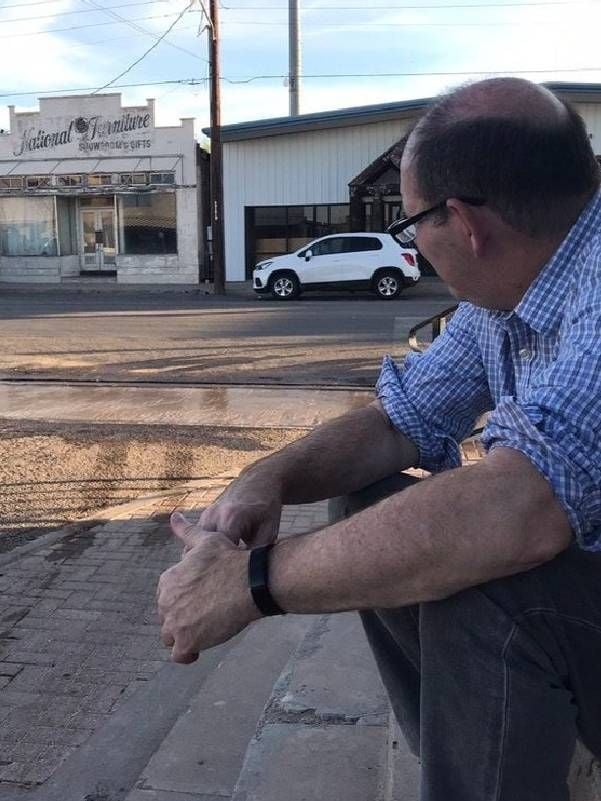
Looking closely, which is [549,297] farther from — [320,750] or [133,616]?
[133,616]

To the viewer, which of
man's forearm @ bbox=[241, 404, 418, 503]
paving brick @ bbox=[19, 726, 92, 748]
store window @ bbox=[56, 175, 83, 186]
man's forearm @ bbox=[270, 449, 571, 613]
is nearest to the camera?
man's forearm @ bbox=[270, 449, 571, 613]

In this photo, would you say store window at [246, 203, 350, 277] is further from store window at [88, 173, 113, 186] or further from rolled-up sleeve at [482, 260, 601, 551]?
rolled-up sleeve at [482, 260, 601, 551]

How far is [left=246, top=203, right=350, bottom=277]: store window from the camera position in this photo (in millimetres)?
28531

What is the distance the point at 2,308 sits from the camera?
1956cm

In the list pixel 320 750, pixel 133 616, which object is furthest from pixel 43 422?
pixel 320 750

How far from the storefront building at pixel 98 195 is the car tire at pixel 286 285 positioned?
23.6 ft

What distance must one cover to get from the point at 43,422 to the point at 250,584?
20.4 feet

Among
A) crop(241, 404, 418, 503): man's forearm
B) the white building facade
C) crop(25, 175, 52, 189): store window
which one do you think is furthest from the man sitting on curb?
crop(25, 175, 52, 189): store window

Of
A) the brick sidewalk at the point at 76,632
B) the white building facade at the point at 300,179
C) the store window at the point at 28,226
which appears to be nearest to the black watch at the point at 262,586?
the brick sidewalk at the point at 76,632

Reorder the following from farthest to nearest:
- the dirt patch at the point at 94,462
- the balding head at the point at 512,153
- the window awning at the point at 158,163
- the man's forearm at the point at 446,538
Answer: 1. the window awning at the point at 158,163
2. the dirt patch at the point at 94,462
3. the balding head at the point at 512,153
4. the man's forearm at the point at 446,538

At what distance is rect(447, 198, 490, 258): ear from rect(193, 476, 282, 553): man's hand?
787mm

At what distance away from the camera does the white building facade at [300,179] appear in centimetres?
2758

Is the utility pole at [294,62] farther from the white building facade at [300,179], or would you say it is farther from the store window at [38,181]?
the store window at [38,181]

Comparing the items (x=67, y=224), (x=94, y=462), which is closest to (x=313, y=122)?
(x=67, y=224)
